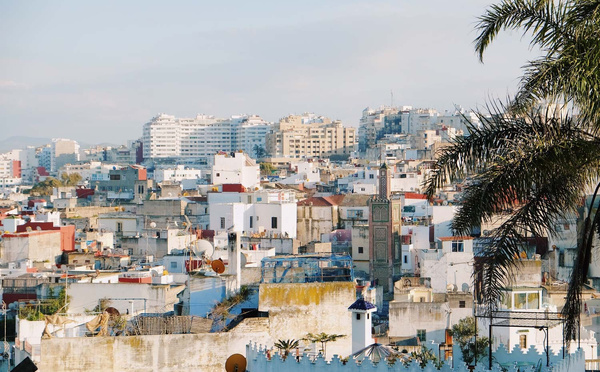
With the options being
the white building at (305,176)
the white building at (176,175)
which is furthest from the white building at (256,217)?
the white building at (176,175)

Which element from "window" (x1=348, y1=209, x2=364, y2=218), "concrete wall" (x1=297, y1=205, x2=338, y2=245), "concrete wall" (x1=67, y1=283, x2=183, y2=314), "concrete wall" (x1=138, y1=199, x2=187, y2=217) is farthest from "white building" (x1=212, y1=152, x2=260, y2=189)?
"concrete wall" (x1=67, y1=283, x2=183, y2=314)

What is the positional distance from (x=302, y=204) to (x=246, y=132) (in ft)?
434

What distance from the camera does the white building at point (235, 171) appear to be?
70.1m

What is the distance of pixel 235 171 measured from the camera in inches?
2768

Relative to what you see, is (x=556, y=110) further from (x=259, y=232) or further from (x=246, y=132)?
(x=246, y=132)

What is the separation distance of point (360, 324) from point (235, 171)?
5215 centimetres

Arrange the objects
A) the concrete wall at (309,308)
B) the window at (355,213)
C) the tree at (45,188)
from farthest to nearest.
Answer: the tree at (45,188) < the window at (355,213) < the concrete wall at (309,308)

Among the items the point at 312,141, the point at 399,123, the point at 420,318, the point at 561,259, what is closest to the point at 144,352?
the point at 420,318

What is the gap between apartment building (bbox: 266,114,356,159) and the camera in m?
149

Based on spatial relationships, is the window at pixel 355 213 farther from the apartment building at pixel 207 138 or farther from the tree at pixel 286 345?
the apartment building at pixel 207 138

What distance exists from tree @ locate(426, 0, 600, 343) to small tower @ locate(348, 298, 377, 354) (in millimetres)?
6504

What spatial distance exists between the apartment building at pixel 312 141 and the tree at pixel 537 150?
133 m

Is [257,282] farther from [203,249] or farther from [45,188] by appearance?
[45,188]

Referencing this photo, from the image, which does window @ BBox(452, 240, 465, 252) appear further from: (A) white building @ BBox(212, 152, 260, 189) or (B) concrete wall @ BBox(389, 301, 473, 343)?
(A) white building @ BBox(212, 152, 260, 189)
